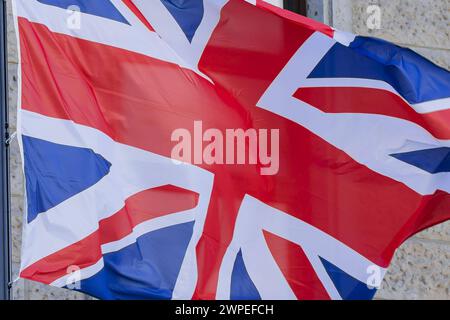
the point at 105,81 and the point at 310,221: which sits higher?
the point at 105,81

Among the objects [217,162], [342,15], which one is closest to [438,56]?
[342,15]

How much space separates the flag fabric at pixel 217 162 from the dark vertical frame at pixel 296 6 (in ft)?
5.82

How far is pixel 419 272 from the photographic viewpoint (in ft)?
40.3

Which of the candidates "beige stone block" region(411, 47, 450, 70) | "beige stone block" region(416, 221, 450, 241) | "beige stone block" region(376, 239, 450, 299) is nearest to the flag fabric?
"beige stone block" region(376, 239, 450, 299)

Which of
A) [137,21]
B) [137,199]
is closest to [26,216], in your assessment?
[137,199]

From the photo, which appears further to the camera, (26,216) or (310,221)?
(310,221)

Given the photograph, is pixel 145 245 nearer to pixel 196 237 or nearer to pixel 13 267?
pixel 196 237

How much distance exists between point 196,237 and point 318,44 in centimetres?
125

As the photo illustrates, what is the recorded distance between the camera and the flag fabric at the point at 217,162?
992 centimetres

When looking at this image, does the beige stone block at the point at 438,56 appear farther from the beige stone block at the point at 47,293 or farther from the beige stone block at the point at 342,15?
the beige stone block at the point at 47,293

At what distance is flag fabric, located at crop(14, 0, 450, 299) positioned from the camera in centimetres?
992

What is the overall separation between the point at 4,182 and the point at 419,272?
10.0 ft

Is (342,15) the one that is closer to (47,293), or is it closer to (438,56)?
(438,56)

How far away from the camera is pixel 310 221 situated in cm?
1059
